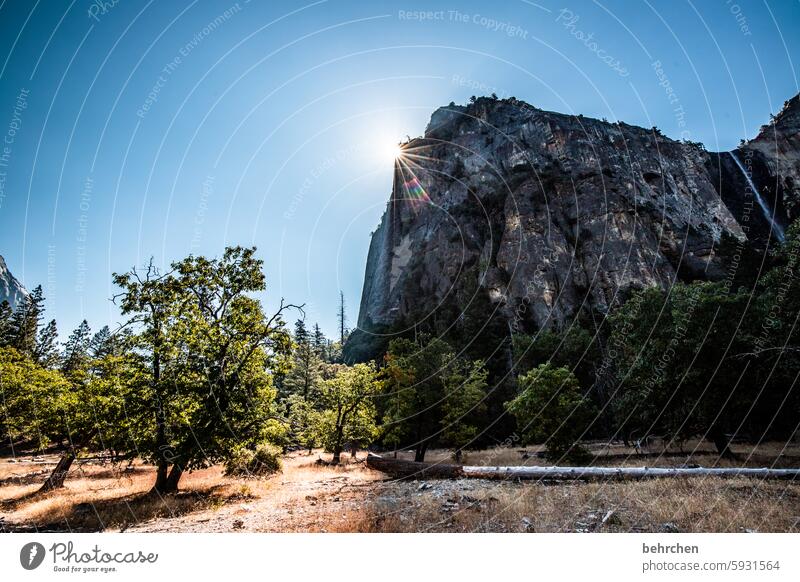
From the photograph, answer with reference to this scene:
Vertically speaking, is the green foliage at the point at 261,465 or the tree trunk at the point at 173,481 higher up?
the tree trunk at the point at 173,481

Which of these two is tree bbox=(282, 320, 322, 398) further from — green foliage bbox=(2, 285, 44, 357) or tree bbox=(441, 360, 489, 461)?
green foliage bbox=(2, 285, 44, 357)

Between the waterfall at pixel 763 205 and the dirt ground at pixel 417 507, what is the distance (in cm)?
6955

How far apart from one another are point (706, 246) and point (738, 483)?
185 ft

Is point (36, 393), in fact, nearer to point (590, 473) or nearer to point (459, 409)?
point (459, 409)

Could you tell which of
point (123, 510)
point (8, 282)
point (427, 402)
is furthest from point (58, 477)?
point (427, 402)

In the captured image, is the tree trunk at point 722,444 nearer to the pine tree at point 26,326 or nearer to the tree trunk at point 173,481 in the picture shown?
the tree trunk at point 173,481

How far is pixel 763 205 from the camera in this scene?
61.2 meters

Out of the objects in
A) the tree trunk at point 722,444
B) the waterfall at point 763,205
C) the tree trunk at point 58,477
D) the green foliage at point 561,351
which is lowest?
the tree trunk at point 722,444

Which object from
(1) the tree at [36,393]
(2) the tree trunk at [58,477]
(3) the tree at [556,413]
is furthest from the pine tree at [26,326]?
(3) the tree at [556,413]

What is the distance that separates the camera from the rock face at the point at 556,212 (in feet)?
169

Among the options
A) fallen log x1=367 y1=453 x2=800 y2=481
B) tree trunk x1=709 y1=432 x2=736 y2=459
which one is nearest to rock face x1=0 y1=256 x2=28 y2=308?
fallen log x1=367 y1=453 x2=800 y2=481
